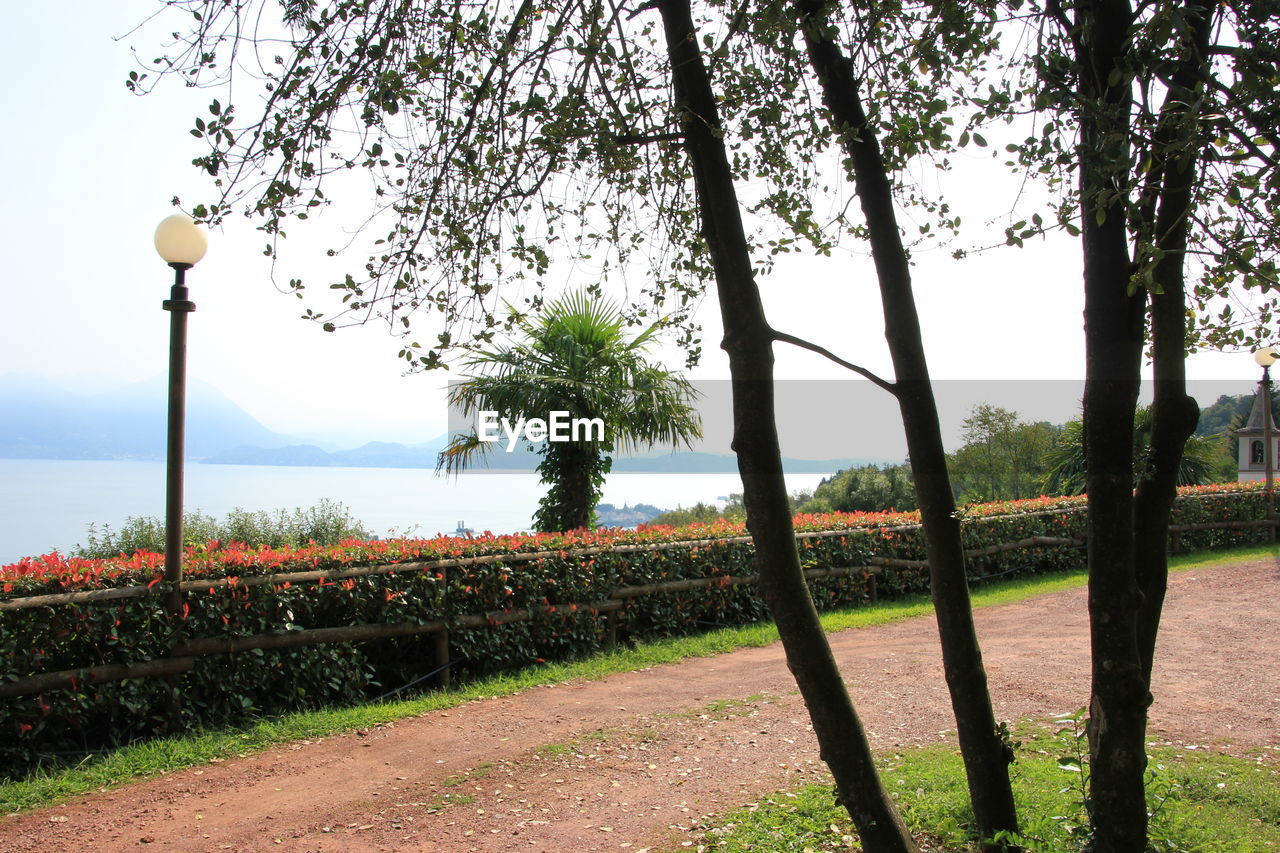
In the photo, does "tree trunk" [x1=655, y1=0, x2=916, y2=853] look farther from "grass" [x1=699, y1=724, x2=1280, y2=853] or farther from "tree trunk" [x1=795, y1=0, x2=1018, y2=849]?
"grass" [x1=699, y1=724, x2=1280, y2=853]

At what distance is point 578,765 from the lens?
17.2ft

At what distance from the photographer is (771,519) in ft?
10.4

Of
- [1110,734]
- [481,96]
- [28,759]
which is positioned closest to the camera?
[1110,734]

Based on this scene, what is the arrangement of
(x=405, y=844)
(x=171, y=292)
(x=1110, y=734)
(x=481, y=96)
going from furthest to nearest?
(x=171, y=292)
(x=481, y=96)
(x=405, y=844)
(x=1110, y=734)

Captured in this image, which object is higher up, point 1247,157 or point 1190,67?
point 1190,67

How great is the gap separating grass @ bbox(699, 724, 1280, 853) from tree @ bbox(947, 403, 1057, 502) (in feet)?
90.8

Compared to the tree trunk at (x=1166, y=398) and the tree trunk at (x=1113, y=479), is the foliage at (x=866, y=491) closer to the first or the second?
the tree trunk at (x=1166, y=398)

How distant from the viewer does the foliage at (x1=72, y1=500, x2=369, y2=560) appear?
44.8ft

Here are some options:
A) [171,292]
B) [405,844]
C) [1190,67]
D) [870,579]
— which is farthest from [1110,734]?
[870,579]

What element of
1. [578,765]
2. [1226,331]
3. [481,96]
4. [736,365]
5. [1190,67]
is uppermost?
[481,96]

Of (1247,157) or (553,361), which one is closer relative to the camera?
(1247,157)

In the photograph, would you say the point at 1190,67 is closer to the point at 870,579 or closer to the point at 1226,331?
the point at 1226,331

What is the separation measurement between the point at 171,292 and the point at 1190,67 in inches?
234

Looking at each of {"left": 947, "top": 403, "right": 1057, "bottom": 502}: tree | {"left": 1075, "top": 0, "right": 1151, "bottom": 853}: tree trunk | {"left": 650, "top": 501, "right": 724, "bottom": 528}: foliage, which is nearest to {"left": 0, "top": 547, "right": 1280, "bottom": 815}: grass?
{"left": 1075, "top": 0, "right": 1151, "bottom": 853}: tree trunk
